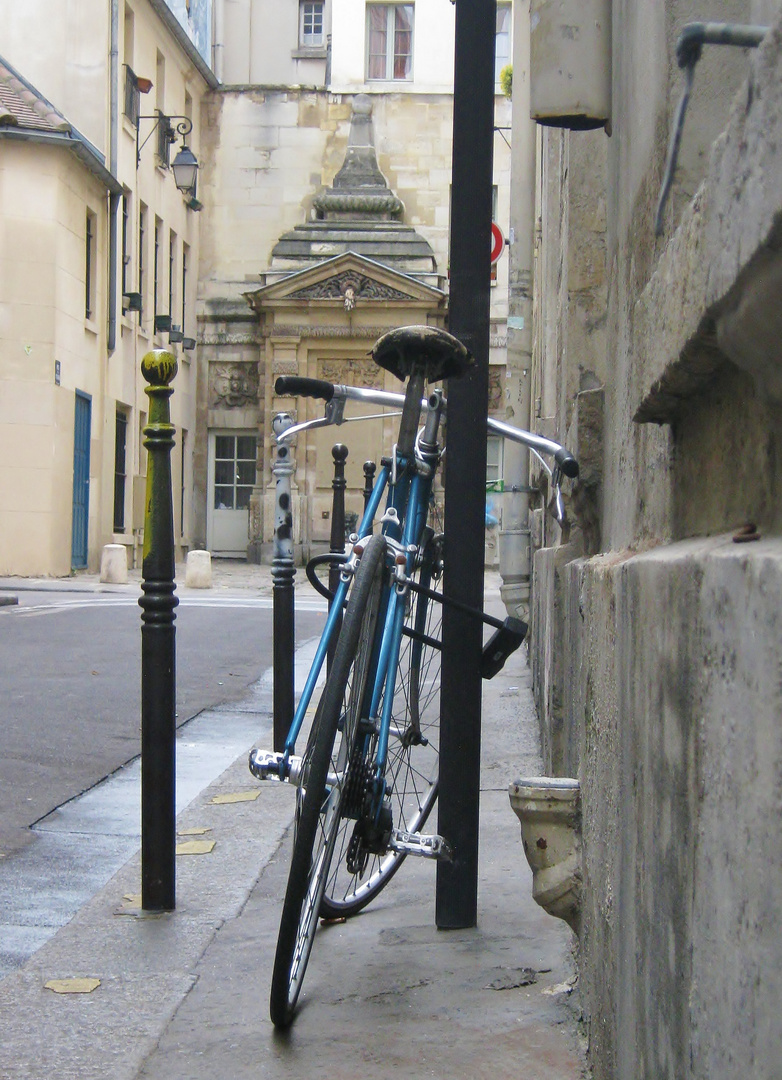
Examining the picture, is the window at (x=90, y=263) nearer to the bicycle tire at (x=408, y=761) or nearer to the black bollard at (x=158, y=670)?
the black bollard at (x=158, y=670)

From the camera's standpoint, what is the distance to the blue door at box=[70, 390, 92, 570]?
24094mm

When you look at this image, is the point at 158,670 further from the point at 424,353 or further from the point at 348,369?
the point at 348,369

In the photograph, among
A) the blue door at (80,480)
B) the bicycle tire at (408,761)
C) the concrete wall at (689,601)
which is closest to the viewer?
the concrete wall at (689,601)

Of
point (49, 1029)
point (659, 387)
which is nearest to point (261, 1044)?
point (49, 1029)

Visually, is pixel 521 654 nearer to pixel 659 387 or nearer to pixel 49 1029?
pixel 49 1029

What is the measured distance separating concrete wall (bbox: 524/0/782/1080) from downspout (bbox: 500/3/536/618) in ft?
18.9

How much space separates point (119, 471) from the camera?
27.1 metres

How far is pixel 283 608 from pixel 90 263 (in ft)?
65.8

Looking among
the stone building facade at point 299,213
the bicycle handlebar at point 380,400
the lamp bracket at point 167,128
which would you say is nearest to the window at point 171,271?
the stone building facade at point 299,213

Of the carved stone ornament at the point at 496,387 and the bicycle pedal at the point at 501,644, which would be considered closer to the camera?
the bicycle pedal at the point at 501,644

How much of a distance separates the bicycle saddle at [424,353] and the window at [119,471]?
23.7 meters

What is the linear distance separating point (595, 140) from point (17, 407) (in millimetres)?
19134

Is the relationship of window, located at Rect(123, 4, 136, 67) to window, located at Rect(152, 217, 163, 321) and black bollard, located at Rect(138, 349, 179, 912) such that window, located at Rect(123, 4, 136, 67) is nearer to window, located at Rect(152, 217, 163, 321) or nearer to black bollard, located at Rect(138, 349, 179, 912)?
window, located at Rect(152, 217, 163, 321)

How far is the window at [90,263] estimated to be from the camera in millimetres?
25156
